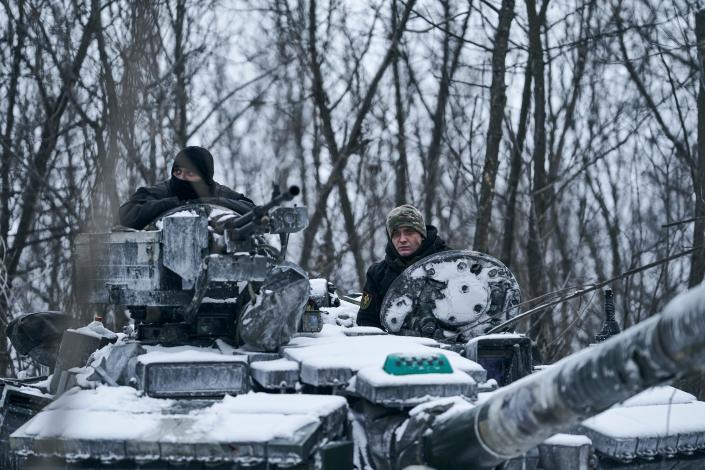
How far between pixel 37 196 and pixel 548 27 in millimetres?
8150

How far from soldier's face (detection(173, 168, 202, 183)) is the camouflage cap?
169cm

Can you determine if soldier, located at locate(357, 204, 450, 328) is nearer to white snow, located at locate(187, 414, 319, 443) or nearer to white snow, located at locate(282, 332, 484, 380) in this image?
white snow, located at locate(282, 332, 484, 380)

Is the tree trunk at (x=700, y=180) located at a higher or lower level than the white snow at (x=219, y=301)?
higher

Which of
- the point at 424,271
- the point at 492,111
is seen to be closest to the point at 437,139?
the point at 492,111

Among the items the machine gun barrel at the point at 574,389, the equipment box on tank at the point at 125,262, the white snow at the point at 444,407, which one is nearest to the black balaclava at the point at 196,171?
the equipment box on tank at the point at 125,262

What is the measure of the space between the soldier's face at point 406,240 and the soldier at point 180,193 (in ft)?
4.16

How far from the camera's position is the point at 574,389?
399cm

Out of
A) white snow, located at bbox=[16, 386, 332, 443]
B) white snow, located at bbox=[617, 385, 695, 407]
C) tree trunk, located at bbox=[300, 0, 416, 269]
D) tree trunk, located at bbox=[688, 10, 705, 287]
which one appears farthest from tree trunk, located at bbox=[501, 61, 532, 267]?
white snow, located at bbox=[16, 386, 332, 443]

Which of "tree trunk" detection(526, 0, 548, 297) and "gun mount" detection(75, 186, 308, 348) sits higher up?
"tree trunk" detection(526, 0, 548, 297)

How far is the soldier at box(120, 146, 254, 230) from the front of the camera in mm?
6449

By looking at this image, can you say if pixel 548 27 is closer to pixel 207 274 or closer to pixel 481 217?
pixel 481 217

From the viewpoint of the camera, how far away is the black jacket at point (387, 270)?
7477 mm

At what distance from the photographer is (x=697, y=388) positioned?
1224 centimetres

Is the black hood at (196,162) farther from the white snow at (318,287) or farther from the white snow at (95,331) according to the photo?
the white snow at (95,331)
